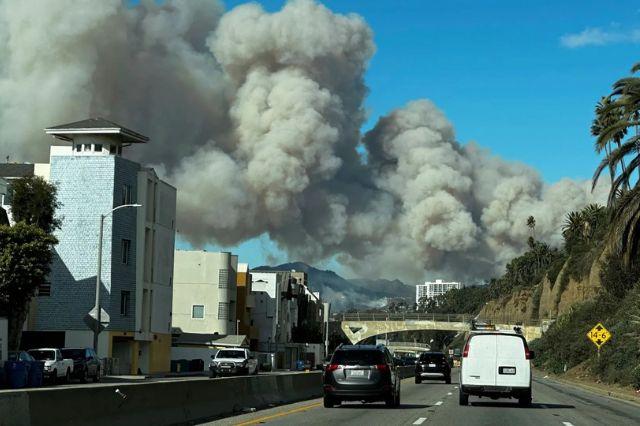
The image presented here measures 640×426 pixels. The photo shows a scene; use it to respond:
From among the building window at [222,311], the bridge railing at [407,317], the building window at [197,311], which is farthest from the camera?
the bridge railing at [407,317]

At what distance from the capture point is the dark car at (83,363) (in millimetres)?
45844

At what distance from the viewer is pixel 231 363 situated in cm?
5591

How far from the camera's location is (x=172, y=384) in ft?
60.0

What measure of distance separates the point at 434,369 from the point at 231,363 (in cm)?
1316

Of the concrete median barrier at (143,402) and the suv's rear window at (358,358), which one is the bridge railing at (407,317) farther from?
the suv's rear window at (358,358)

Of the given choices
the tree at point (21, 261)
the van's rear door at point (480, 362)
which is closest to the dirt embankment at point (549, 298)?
the tree at point (21, 261)

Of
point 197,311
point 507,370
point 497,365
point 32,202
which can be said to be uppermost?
point 32,202

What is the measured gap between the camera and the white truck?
4228 centimetres

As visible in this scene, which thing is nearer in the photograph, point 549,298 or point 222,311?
point 222,311

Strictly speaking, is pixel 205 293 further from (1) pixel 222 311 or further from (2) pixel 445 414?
(2) pixel 445 414

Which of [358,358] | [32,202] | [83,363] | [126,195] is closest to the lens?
[358,358]

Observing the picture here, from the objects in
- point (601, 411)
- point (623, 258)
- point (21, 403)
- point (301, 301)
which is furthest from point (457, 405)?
point (301, 301)

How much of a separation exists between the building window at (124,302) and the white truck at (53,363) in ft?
77.2

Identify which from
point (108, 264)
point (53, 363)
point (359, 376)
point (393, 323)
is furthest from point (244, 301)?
point (359, 376)
